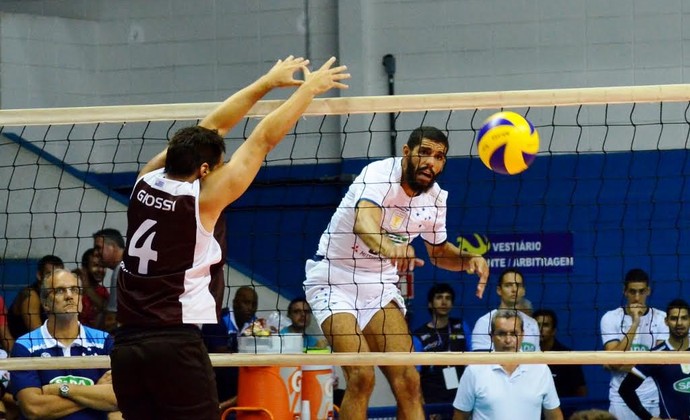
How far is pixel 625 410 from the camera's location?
33.0 feet

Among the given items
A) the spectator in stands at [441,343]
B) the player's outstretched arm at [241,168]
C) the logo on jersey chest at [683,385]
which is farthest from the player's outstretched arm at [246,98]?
the logo on jersey chest at [683,385]

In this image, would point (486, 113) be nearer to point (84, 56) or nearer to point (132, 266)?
point (84, 56)

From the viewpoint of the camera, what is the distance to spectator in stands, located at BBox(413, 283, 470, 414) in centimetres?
1058

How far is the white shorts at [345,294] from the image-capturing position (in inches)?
283

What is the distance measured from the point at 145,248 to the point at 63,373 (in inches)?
111

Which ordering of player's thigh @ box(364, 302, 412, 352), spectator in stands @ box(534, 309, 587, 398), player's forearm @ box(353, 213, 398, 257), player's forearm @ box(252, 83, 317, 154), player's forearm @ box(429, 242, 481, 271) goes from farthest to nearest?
spectator in stands @ box(534, 309, 587, 398)
player's forearm @ box(429, 242, 481, 271)
player's thigh @ box(364, 302, 412, 352)
player's forearm @ box(353, 213, 398, 257)
player's forearm @ box(252, 83, 317, 154)

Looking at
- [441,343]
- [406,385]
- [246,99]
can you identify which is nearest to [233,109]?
[246,99]

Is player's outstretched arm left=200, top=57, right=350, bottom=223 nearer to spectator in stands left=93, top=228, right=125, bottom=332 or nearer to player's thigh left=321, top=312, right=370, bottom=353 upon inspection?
player's thigh left=321, top=312, right=370, bottom=353

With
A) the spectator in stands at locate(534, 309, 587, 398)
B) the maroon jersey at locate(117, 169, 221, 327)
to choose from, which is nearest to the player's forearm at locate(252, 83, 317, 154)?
the maroon jersey at locate(117, 169, 221, 327)

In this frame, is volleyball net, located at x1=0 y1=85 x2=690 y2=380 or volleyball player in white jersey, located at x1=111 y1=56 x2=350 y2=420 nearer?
volleyball player in white jersey, located at x1=111 y1=56 x2=350 y2=420

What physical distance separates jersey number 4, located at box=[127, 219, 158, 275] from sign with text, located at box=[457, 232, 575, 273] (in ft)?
25.1

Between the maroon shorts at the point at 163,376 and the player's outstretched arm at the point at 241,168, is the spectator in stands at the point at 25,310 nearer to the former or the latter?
the maroon shorts at the point at 163,376

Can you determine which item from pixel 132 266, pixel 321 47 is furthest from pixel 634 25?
pixel 132 266

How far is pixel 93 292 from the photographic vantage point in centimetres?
1056
